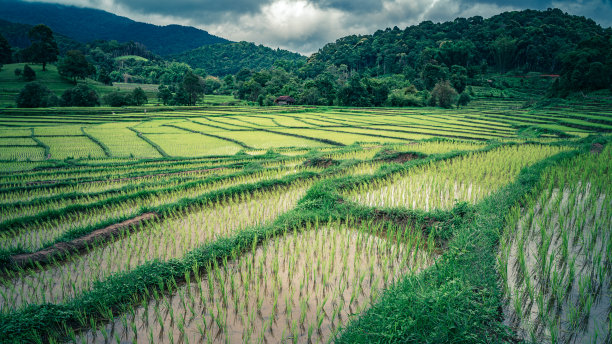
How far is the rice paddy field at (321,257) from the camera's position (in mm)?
2387

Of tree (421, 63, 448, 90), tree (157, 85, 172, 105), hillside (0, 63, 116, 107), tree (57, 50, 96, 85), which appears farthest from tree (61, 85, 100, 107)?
tree (421, 63, 448, 90)

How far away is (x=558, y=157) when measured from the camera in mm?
7836

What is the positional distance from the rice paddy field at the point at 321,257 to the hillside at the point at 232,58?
436 feet

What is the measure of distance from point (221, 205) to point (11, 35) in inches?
5682

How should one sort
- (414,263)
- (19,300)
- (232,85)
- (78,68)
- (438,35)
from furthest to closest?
(438,35) → (232,85) → (78,68) → (414,263) → (19,300)

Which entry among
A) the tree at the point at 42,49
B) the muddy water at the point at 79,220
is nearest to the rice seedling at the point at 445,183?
the muddy water at the point at 79,220

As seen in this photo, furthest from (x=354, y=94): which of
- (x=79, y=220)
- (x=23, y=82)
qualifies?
(x=23, y=82)

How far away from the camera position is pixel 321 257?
3797mm

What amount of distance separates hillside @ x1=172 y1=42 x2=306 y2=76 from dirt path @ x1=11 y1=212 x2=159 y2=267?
134 meters

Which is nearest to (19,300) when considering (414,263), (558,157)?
(414,263)

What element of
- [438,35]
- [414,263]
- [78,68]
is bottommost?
[414,263]

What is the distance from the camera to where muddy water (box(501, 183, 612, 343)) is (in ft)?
7.43

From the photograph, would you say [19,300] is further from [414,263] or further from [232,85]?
[232,85]

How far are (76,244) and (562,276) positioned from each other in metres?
5.89
